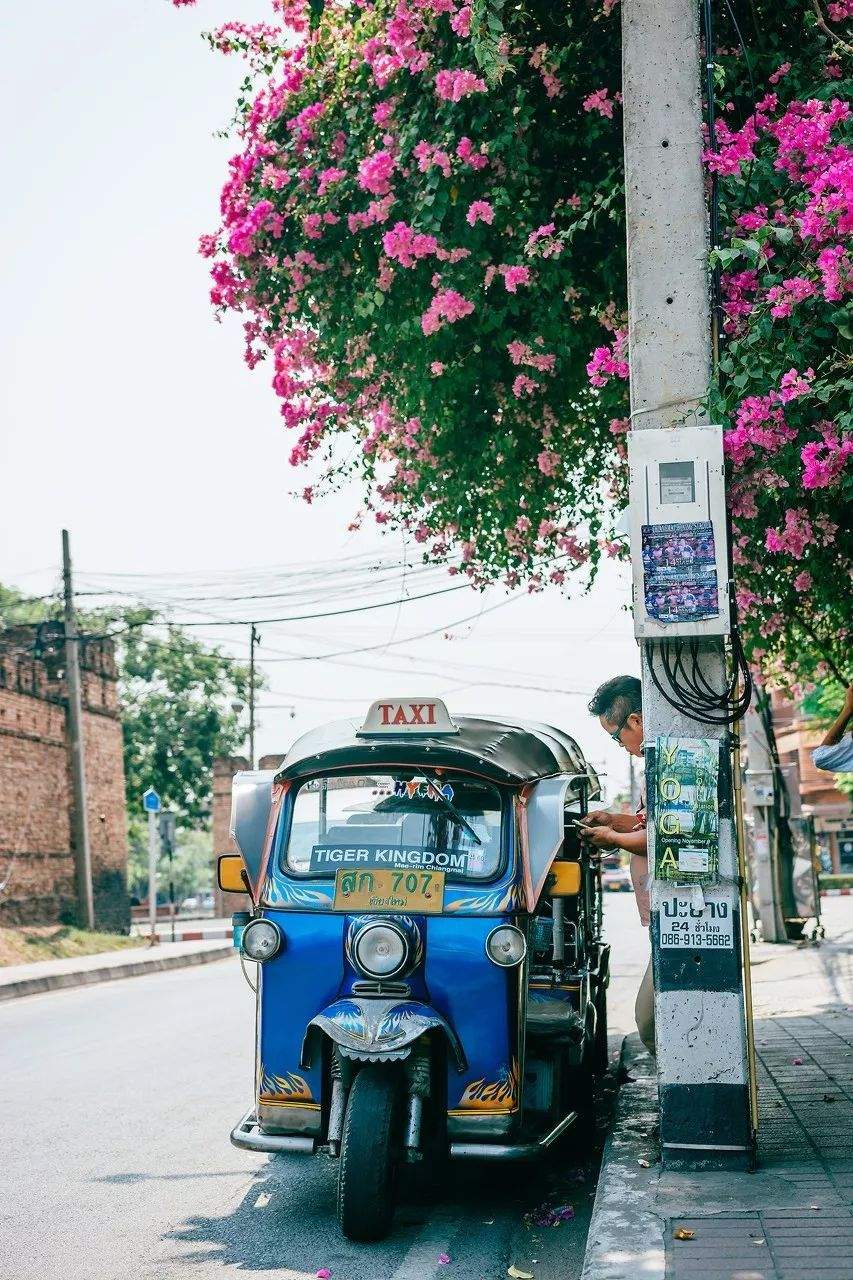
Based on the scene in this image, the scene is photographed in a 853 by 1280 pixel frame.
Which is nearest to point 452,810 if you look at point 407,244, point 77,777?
point 407,244

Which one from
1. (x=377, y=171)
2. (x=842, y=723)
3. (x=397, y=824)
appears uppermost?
(x=377, y=171)

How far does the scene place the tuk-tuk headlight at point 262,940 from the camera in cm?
632

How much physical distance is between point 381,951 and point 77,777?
21208mm

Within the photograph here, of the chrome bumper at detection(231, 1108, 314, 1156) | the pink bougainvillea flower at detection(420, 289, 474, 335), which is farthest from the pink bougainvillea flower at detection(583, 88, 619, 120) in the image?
the chrome bumper at detection(231, 1108, 314, 1156)

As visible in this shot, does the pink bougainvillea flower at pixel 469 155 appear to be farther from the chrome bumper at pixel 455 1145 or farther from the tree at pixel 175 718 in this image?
the tree at pixel 175 718

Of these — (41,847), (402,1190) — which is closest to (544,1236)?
(402,1190)

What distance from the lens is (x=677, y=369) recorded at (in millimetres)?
6293

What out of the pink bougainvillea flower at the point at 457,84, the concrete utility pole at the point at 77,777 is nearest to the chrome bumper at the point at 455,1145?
the pink bougainvillea flower at the point at 457,84

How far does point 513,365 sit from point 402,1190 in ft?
15.5

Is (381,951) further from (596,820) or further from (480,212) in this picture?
(480,212)

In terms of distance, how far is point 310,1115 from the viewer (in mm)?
6191

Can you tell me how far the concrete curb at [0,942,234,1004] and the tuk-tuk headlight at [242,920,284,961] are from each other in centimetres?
1210

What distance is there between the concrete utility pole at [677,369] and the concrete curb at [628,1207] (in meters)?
0.26

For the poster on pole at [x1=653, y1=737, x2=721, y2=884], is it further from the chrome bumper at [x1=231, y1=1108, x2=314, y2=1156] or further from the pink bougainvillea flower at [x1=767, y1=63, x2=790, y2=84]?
the pink bougainvillea flower at [x1=767, y1=63, x2=790, y2=84]
